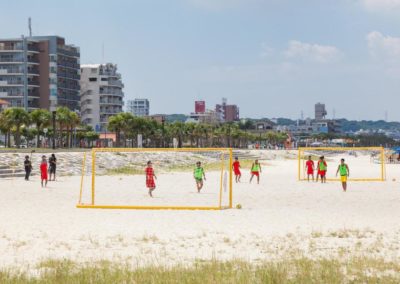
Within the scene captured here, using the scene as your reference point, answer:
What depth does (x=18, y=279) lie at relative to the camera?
33.2 feet

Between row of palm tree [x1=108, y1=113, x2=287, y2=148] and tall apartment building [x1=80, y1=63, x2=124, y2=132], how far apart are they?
18.7 metres

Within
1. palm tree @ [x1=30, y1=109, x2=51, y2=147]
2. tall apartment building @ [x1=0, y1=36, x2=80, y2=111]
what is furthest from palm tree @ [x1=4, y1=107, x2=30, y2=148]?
tall apartment building @ [x1=0, y1=36, x2=80, y2=111]

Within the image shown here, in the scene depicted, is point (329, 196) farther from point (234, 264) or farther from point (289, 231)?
point (234, 264)

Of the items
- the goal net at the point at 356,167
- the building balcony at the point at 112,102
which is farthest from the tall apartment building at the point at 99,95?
the goal net at the point at 356,167

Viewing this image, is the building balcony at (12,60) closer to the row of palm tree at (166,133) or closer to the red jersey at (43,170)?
the row of palm tree at (166,133)

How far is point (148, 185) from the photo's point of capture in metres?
25.5

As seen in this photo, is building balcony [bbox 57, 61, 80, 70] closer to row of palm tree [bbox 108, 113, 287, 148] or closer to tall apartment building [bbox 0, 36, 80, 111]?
tall apartment building [bbox 0, 36, 80, 111]

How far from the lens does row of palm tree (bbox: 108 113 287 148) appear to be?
105 metres

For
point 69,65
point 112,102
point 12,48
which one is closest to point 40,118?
point 12,48

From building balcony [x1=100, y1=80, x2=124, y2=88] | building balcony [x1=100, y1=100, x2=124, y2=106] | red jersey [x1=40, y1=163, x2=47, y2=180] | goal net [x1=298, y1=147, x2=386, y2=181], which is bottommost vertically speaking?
goal net [x1=298, y1=147, x2=386, y2=181]

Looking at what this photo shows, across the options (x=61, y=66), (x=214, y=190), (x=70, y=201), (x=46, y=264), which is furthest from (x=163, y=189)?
(x=61, y=66)

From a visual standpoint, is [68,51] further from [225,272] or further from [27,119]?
[225,272]

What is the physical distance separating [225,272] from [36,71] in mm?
127205

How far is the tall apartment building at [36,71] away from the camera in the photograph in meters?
130
